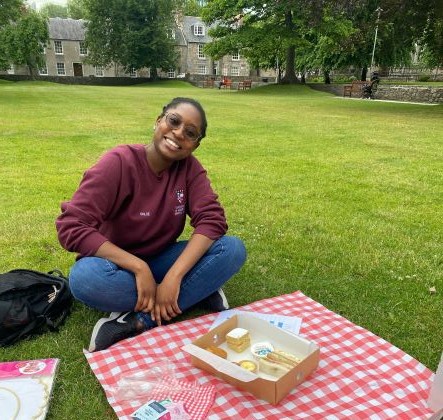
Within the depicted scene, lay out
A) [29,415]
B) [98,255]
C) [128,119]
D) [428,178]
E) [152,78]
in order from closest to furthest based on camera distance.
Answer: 1. [29,415]
2. [98,255]
3. [428,178]
4. [128,119]
5. [152,78]

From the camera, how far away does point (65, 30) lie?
5628cm

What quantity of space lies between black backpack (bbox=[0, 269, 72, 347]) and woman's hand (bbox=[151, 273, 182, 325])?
0.63 meters

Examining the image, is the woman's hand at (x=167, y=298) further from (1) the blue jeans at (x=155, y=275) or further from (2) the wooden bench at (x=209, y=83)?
(2) the wooden bench at (x=209, y=83)

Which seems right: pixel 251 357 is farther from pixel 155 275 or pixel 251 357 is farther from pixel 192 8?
pixel 192 8

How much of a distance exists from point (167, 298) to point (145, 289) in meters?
0.15

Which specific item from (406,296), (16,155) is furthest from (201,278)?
(16,155)

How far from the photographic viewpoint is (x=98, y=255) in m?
2.51

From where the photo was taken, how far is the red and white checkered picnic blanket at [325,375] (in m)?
2.09

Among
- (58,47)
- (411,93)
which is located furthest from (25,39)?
(411,93)

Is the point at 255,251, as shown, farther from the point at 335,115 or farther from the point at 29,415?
the point at 335,115

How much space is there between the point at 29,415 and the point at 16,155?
21.5ft

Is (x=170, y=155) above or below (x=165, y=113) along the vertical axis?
below

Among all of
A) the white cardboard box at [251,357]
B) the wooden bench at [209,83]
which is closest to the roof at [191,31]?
the wooden bench at [209,83]

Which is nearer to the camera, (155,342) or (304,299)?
(155,342)
